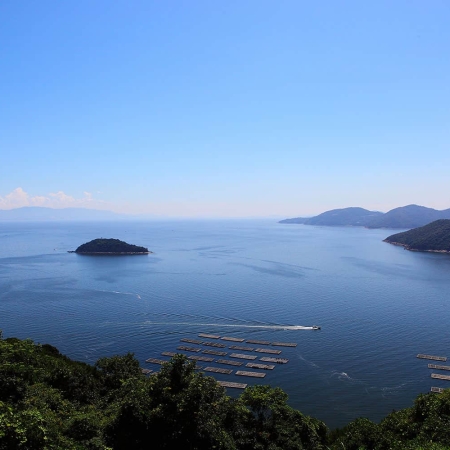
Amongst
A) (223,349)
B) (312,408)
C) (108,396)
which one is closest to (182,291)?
(223,349)

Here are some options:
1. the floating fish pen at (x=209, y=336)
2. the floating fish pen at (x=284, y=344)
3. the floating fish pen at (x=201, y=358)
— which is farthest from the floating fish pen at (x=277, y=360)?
the floating fish pen at (x=209, y=336)

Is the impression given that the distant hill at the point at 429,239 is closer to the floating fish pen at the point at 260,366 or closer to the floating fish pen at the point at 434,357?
the floating fish pen at the point at 434,357

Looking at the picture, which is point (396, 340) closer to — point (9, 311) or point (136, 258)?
point (9, 311)

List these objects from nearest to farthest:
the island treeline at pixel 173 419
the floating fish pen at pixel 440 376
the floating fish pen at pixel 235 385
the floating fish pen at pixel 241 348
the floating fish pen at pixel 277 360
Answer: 1. the island treeline at pixel 173 419
2. the floating fish pen at pixel 235 385
3. the floating fish pen at pixel 440 376
4. the floating fish pen at pixel 277 360
5. the floating fish pen at pixel 241 348

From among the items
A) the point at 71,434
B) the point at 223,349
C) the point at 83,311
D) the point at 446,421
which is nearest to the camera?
the point at 71,434

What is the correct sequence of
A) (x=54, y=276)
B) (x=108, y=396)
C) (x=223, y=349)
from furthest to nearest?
1. (x=54, y=276)
2. (x=223, y=349)
3. (x=108, y=396)

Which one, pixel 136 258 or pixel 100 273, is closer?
pixel 100 273
